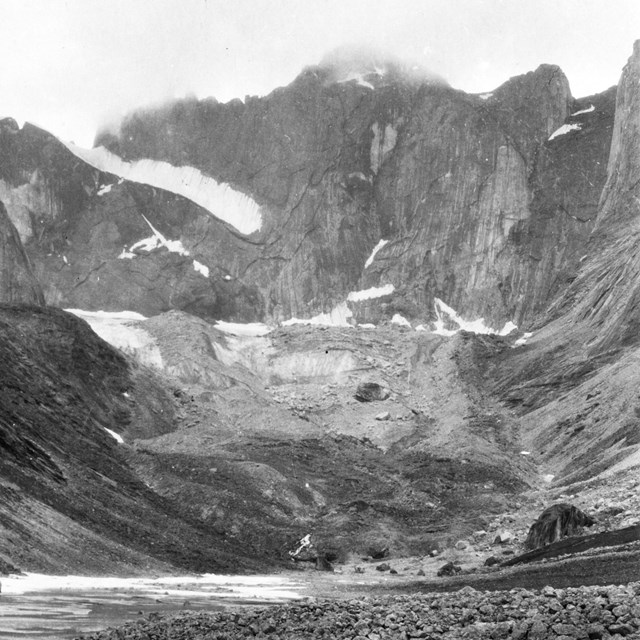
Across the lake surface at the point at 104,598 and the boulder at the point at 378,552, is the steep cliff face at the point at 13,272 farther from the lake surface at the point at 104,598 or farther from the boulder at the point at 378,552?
the lake surface at the point at 104,598

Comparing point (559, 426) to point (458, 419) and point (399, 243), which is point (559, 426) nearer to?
point (458, 419)

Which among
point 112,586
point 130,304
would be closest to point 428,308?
point 130,304

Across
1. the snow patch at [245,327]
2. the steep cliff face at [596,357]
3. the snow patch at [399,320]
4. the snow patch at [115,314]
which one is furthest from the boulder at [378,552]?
the snow patch at [115,314]

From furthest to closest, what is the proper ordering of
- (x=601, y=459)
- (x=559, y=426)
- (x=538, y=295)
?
(x=538, y=295)
(x=559, y=426)
(x=601, y=459)

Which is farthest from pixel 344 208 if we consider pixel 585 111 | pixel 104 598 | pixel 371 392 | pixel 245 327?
pixel 104 598

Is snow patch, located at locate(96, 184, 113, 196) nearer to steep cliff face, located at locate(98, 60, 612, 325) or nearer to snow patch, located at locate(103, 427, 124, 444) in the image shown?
steep cliff face, located at locate(98, 60, 612, 325)

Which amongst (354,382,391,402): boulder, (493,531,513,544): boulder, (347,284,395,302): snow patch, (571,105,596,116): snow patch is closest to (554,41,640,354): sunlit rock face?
(571,105,596,116): snow patch

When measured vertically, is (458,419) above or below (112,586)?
above
